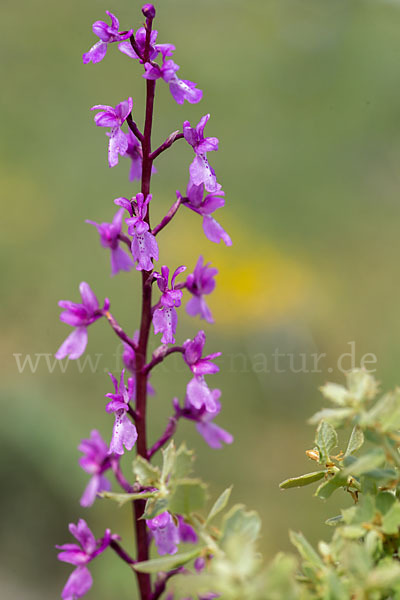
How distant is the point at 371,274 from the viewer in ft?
17.1

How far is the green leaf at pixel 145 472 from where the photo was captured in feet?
2.60

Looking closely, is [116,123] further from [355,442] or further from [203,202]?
[355,442]

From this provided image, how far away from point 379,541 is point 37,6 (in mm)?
9032

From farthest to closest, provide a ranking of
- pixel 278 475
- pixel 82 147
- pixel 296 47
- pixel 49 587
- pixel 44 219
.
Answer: pixel 296 47
pixel 82 147
pixel 44 219
pixel 278 475
pixel 49 587

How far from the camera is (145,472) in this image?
0.80 meters

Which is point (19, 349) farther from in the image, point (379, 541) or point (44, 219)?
point (379, 541)

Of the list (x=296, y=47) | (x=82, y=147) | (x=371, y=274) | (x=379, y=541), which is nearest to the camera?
(x=379, y=541)

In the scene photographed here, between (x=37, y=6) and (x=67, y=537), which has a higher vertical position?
(x=37, y=6)

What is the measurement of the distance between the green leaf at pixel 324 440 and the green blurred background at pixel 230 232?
86.4 inches

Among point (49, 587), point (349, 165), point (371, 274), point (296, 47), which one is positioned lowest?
point (49, 587)

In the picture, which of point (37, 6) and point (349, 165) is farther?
point (37, 6)

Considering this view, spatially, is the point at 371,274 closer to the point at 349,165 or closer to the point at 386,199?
the point at 386,199

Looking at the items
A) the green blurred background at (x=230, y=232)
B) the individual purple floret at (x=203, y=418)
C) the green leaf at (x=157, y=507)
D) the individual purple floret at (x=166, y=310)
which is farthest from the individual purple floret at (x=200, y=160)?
the green blurred background at (x=230, y=232)

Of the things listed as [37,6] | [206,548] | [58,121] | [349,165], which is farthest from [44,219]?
[206,548]
